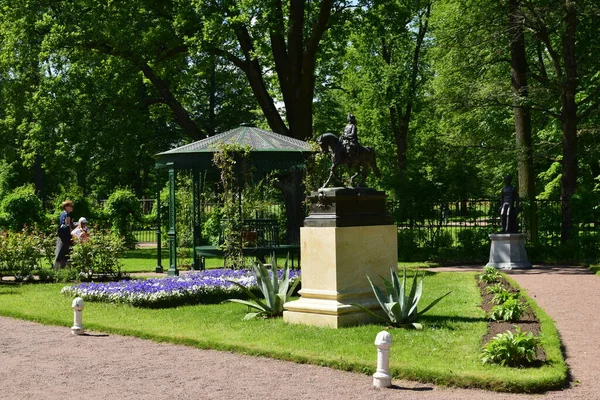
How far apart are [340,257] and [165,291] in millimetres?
3972

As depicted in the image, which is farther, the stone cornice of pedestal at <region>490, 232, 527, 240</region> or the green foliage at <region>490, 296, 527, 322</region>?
the stone cornice of pedestal at <region>490, 232, 527, 240</region>

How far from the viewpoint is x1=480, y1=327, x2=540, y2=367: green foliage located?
24.6ft

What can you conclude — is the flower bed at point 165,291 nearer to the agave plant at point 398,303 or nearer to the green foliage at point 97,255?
the green foliage at point 97,255

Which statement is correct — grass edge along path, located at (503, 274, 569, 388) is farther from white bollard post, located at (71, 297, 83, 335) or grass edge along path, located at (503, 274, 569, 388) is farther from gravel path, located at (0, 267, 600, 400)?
white bollard post, located at (71, 297, 83, 335)

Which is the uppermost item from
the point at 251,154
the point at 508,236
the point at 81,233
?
the point at 251,154

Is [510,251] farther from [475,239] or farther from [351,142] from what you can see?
[351,142]

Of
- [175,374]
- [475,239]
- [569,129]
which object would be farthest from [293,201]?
[175,374]

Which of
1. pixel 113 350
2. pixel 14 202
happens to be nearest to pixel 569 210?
pixel 113 350

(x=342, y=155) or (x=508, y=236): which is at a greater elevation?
(x=342, y=155)

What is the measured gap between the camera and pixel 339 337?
920 cm

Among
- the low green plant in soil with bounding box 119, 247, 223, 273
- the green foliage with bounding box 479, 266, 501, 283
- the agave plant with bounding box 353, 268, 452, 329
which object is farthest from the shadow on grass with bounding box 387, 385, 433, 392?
the low green plant in soil with bounding box 119, 247, 223, 273

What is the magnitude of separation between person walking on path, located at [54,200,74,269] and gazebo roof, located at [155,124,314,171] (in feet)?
7.88

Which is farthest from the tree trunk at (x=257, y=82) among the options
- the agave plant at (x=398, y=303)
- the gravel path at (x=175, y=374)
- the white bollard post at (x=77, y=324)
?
the agave plant at (x=398, y=303)

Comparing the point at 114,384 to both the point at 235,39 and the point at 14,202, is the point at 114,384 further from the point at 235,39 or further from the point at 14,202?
the point at 14,202
